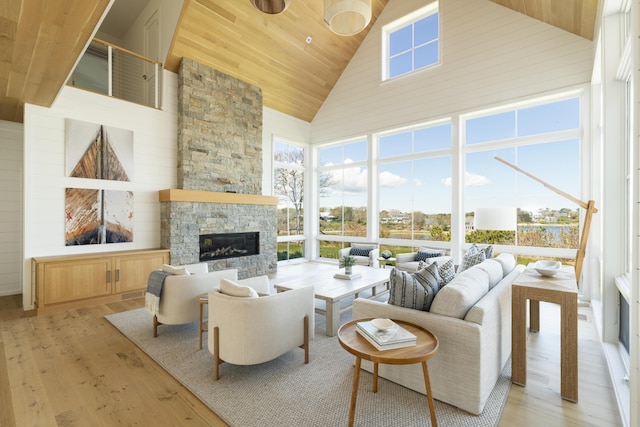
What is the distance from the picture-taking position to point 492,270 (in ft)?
9.24

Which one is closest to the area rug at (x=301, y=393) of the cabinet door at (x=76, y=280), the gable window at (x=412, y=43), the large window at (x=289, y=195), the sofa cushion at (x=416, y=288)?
the sofa cushion at (x=416, y=288)

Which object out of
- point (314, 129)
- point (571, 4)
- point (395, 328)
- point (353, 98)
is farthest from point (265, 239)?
point (571, 4)

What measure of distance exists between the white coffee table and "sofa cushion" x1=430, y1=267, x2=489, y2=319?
132 cm

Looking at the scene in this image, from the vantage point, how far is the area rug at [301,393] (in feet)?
6.42

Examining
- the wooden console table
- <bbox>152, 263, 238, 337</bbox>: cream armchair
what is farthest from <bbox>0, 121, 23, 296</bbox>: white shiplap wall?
the wooden console table

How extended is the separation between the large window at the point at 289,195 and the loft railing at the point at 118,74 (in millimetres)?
2974

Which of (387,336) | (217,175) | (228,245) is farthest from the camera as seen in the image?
(228,245)

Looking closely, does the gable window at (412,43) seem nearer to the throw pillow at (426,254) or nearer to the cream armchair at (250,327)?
the throw pillow at (426,254)

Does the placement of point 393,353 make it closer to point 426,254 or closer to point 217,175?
point 426,254

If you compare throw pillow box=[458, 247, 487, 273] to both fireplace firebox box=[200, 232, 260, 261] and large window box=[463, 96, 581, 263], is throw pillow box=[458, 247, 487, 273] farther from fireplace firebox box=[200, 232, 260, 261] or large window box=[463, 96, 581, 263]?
fireplace firebox box=[200, 232, 260, 261]

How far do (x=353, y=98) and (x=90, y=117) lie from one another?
5.46 metres

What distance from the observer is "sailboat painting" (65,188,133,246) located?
15.2ft

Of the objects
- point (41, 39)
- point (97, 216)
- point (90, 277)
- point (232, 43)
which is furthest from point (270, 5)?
point (90, 277)

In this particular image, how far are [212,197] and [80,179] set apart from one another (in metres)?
2.03
